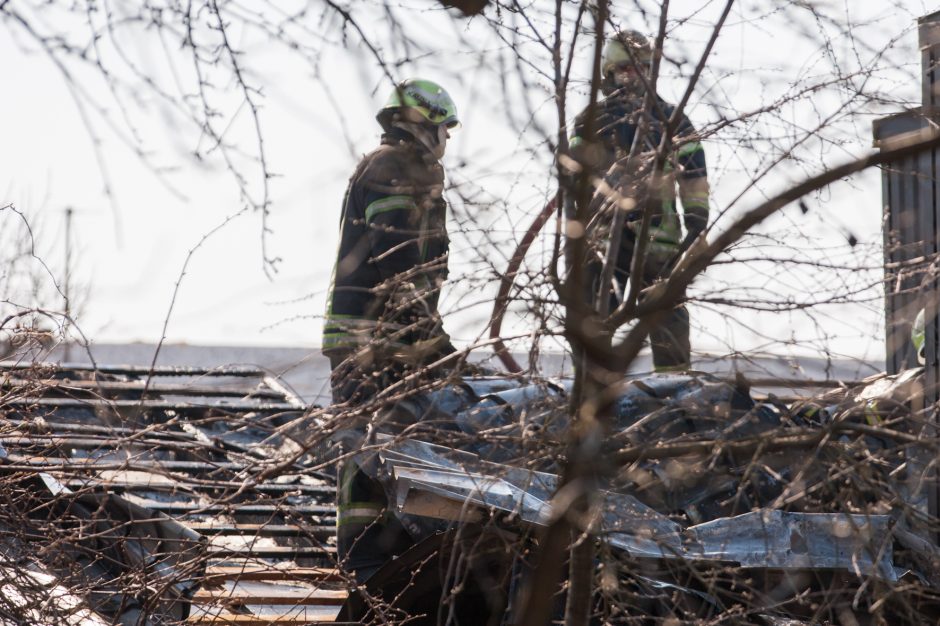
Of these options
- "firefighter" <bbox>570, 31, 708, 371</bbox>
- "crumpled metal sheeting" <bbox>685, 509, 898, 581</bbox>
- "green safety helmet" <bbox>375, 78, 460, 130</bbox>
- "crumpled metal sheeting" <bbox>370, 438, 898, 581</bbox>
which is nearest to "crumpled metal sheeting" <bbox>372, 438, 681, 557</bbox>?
"crumpled metal sheeting" <bbox>370, 438, 898, 581</bbox>

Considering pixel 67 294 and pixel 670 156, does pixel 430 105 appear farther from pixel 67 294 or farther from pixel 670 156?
pixel 67 294

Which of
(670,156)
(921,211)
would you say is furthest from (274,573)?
(921,211)

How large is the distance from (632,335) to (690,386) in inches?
110

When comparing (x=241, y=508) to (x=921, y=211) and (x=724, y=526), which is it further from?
(x=921, y=211)

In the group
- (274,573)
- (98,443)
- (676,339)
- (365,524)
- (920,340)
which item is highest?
(920,340)

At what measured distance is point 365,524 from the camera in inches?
245

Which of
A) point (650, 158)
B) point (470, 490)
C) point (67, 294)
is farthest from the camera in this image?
point (67, 294)

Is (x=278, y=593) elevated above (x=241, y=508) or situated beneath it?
situated beneath

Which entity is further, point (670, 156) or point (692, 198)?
point (692, 198)

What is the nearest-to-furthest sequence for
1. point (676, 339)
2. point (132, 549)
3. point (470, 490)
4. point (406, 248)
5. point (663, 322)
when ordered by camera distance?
1. point (663, 322)
2. point (676, 339)
3. point (470, 490)
4. point (132, 549)
5. point (406, 248)

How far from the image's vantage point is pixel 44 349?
567cm

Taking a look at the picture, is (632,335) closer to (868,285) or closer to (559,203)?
(559,203)

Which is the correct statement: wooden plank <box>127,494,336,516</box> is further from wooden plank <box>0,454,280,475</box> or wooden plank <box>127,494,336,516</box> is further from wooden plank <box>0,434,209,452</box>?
wooden plank <box>0,434,209,452</box>

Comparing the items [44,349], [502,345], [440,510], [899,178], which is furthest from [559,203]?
[899,178]
